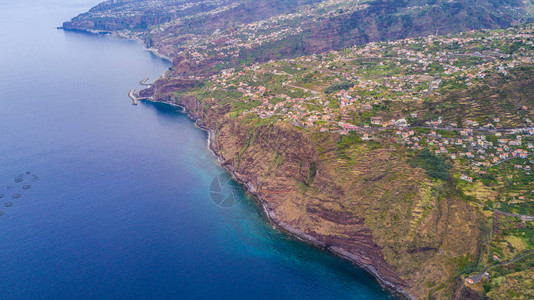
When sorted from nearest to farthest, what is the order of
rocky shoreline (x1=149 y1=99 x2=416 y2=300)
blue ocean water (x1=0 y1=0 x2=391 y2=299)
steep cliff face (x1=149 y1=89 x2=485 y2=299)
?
blue ocean water (x1=0 y1=0 x2=391 y2=299) → steep cliff face (x1=149 y1=89 x2=485 y2=299) → rocky shoreline (x1=149 y1=99 x2=416 y2=300)

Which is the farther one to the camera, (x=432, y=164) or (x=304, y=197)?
(x=304, y=197)

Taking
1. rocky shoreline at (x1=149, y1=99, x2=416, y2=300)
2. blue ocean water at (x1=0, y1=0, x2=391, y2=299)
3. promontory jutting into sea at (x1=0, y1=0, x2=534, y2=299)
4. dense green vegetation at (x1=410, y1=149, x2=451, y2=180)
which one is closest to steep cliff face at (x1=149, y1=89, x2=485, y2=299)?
rocky shoreline at (x1=149, y1=99, x2=416, y2=300)

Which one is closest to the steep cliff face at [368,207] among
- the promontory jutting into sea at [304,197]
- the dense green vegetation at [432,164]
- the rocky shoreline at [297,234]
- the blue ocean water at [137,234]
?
the rocky shoreline at [297,234]

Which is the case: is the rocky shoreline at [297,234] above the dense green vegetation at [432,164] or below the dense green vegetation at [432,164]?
below

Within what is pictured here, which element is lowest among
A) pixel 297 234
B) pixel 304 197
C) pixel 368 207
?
pixel 297 234

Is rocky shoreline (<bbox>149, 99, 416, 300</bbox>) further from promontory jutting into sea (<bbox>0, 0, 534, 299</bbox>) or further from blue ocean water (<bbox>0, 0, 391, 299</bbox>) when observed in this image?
blue ocean water (<bbox>0, 0, 391, 299</bbox>)

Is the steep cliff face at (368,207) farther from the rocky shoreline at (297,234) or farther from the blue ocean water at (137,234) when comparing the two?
the blue ocean water at (137,234)

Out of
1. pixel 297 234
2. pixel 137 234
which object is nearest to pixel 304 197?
pixel 297 234

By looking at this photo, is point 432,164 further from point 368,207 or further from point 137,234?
point 137,234

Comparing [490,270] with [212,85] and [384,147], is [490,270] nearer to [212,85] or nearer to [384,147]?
[384,147]
